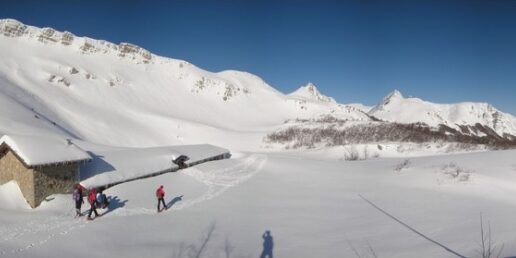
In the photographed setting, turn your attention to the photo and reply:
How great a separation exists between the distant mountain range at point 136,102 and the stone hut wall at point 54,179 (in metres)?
18.1

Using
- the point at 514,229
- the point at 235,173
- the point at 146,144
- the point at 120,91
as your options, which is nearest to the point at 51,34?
the point at 120,91

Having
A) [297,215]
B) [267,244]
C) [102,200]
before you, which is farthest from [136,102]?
[267,244]

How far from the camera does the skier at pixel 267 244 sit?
1382cm

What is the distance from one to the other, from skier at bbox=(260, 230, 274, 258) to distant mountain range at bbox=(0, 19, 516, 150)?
3035 centimetres

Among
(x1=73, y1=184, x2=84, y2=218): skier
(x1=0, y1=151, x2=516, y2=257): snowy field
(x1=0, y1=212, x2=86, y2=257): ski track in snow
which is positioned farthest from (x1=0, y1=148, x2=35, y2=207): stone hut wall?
(x1=73, y1=184, x2=84, y2=218): skier

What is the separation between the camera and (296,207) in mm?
21188

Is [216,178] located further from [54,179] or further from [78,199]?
[78,199]

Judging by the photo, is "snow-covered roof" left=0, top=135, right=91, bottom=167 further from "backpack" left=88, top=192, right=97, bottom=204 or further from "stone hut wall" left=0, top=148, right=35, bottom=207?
"backpack" left=88, top=192, right=97, bottom=204

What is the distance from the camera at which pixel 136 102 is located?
118438 mm

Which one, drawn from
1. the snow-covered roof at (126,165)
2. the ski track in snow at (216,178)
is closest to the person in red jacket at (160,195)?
the ski track in snow at (216,178)

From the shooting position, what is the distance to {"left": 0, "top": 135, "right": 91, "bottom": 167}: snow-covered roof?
67.8 ft

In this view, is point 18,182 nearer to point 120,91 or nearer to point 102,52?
point 120,91

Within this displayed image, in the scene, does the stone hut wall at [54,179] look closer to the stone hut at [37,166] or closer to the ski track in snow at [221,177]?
the stone hut at [37,166]

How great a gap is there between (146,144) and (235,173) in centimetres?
4690
